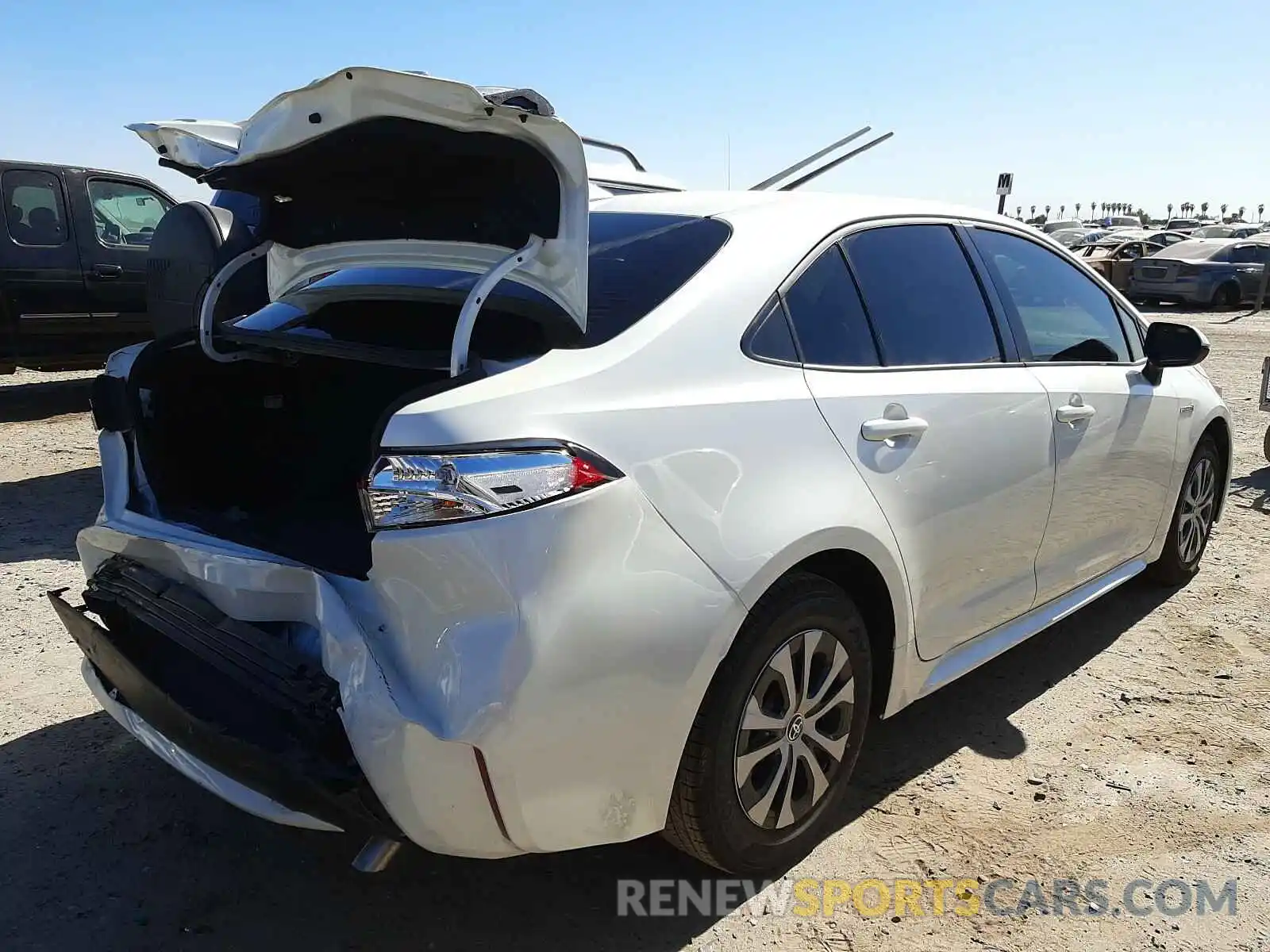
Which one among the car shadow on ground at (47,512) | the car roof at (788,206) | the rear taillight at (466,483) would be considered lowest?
the car shadow on ground at (47,512)

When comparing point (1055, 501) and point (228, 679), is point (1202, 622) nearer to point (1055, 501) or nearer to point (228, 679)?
point (1055, 501)

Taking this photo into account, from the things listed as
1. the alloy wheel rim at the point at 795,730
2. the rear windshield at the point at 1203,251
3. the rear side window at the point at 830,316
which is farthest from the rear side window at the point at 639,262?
the rear windshield at the point at 1203,251

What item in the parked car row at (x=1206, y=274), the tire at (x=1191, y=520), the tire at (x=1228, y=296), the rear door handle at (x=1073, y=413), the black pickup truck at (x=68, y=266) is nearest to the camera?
the rear door handle at (x=1073, y=413)

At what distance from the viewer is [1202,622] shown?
4.34 m

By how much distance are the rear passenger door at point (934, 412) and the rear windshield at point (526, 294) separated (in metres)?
0.33

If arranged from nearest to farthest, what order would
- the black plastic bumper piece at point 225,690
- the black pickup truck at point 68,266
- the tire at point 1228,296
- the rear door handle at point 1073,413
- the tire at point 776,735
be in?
the black plastic bumper piece at point 225,690 → the tire at point 776,735 → the rear door handle at point 1073,413 → the black pickup truck at point 68,266 → the tire at point 1228,296

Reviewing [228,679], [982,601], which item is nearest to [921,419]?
[982,601]

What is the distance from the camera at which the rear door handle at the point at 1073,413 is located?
3.30 metres

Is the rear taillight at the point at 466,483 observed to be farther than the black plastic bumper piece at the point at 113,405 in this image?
No

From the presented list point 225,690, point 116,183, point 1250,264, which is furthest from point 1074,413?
point 1250,264

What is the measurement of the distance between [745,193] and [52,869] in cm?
264

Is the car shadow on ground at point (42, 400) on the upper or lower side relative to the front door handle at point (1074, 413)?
lower

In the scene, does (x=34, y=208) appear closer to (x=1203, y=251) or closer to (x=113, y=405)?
(x=113, y=405)

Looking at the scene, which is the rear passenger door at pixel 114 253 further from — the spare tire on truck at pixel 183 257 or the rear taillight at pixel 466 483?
the rear taillight at pixel 466 483
